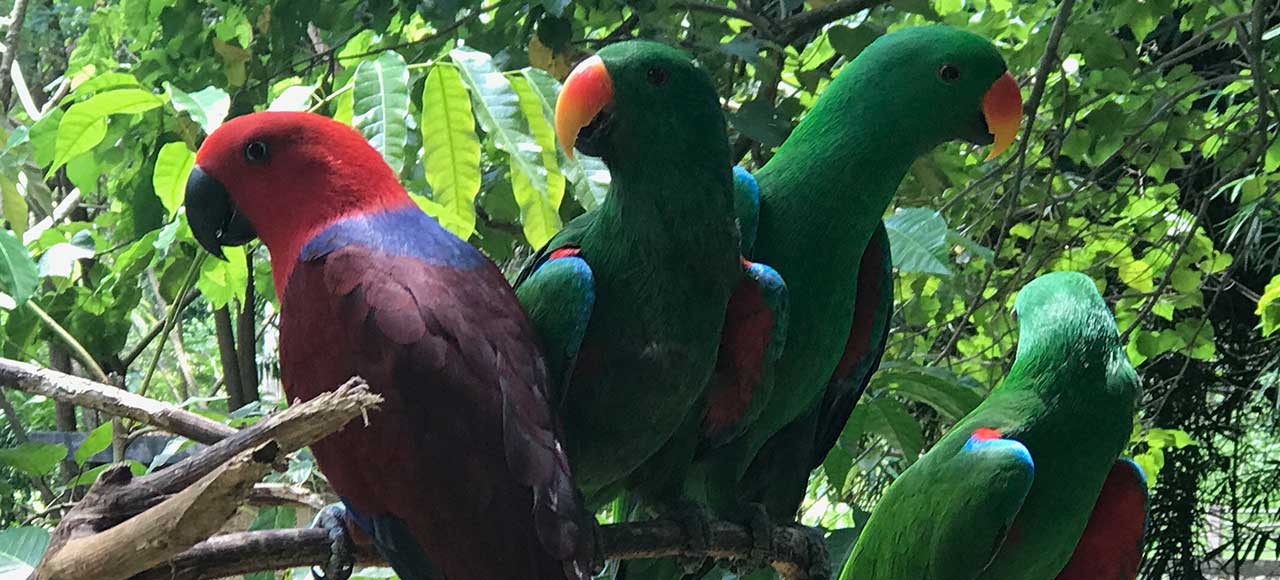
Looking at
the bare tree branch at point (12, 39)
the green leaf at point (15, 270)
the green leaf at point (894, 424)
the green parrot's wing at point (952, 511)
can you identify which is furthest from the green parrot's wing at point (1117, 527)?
the bare tree branch at point (12, 39)

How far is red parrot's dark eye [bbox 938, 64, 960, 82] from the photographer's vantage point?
0.68 metres

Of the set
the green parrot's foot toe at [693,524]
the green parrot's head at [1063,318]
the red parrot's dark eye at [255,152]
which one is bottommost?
the green parrot's head at [1063,318]

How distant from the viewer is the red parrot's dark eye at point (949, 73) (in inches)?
26.7

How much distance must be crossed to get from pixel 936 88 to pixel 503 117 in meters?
0.30

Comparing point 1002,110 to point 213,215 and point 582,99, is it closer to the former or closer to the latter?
point 582,99

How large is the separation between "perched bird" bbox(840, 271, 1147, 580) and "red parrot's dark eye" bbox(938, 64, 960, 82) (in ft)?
0.86

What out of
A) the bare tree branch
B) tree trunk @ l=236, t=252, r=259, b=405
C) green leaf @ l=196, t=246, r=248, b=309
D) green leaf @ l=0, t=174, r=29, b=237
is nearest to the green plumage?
green leaf @ l=196, t=246, r=248, b=309

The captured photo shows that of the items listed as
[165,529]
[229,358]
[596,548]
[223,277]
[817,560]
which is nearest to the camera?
[165,529]

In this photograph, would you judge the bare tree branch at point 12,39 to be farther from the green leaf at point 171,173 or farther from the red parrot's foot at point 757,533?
the red parrot's foot at point 757,533

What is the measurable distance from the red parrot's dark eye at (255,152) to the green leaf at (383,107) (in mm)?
143

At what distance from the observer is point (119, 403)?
0.67 meters

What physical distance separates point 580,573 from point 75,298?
1.21 metres

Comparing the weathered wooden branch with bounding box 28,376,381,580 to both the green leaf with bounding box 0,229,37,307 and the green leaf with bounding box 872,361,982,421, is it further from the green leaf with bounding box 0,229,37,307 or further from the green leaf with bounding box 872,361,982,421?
the green leaf with bounding box 872,361,982,421

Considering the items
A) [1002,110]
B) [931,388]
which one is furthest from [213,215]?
[931,388]
